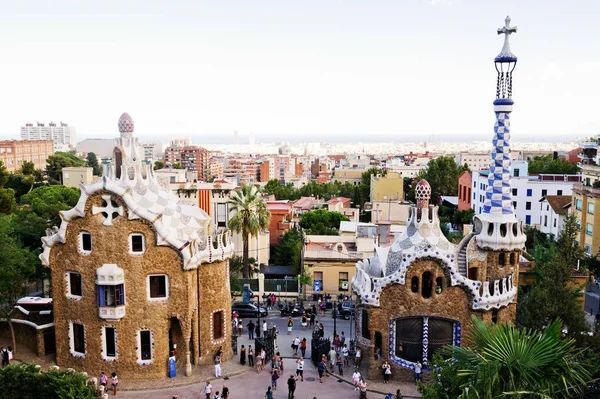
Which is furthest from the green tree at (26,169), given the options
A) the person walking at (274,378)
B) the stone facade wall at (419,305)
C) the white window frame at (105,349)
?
the stone facade wall at (419,305)

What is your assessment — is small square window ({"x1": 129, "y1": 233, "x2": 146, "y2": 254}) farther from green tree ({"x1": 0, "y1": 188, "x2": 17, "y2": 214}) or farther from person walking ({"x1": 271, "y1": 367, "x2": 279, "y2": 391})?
green tree ({"x1": 0, "y1": 188, "x2": 17, "y2": 214})

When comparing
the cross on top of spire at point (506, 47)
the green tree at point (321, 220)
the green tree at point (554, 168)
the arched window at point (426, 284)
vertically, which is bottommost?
the green tree at point (321, 220)

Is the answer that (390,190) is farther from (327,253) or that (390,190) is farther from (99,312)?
(99,312)

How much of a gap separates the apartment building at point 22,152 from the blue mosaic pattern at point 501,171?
110750mm

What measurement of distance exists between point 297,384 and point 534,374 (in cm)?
1507

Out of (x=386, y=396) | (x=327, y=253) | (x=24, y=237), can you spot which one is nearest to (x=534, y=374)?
(x=386, y=396)

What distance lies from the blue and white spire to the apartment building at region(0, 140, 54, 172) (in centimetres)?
11074

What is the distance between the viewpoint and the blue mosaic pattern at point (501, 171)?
93.9 ft

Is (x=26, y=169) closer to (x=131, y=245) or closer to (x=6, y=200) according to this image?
(x=6, y=200)

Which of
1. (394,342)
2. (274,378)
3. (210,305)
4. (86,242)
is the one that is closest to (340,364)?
(394,342)

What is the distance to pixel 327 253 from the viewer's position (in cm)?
4466

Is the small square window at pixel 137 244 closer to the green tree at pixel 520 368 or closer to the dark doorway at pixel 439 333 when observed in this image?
the dark doorway at pixel 439 333

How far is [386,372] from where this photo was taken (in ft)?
91.9

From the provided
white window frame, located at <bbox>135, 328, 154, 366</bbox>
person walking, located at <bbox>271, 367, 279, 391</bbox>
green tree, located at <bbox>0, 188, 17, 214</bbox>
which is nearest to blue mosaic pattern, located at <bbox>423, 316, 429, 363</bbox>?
person walking, located at <bbox>271, 367, 279, 391</bbox>
